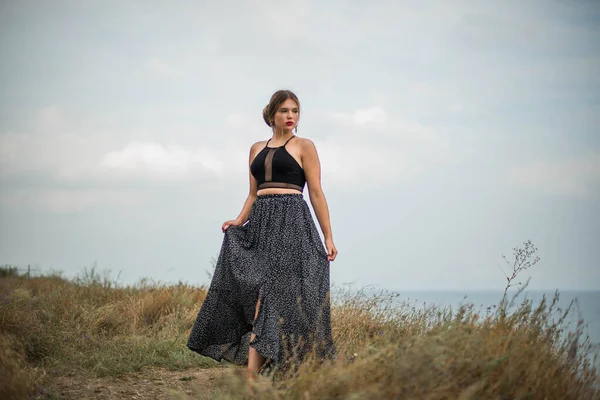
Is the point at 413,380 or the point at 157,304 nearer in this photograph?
the point at 413,380

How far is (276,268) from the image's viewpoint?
4.46 metres

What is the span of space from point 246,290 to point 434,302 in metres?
2.10

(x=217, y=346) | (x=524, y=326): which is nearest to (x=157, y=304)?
(x=217, y=346)

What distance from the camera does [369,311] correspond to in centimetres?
683

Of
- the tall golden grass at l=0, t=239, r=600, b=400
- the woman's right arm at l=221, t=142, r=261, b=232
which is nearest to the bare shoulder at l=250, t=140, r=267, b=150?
the woman's right arm at l=221, t=142, r=261, b=232

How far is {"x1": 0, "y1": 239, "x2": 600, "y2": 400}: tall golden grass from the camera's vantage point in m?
2.95

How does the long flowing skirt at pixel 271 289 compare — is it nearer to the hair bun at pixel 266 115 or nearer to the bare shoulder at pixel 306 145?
the bare shoulder at pixel 306 145

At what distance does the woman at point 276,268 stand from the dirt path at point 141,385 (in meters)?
0.40

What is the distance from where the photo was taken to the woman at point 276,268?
4426 millimetres

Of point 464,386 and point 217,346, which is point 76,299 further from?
point 464,386

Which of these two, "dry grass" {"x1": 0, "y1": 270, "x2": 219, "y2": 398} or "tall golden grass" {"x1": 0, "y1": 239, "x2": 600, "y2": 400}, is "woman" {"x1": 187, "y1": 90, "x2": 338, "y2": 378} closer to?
"tall golden grass" {"x1": 0, "y1": 239, "x2": 600, "y2": 400}

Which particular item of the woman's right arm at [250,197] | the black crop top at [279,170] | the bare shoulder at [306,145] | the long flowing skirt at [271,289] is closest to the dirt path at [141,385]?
the long flowing skirt at [271,289]

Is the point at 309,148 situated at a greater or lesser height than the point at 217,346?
greater

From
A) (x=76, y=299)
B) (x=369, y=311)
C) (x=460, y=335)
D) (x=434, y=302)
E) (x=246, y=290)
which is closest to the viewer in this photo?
(x=460, y=335)
